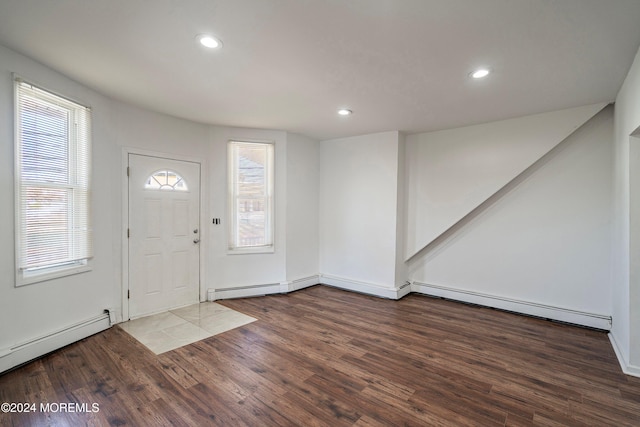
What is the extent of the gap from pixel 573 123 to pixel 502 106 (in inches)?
34.9

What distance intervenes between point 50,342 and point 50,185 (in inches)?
58.3

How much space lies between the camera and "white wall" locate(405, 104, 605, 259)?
3.53m

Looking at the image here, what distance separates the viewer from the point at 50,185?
8.77ft

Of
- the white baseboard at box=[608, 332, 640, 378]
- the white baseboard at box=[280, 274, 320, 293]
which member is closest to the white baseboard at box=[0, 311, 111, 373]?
the white baseboard at box=[280, 274, 320, 293]

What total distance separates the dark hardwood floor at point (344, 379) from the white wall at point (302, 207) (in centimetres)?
156

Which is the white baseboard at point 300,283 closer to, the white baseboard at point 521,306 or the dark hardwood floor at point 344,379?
the dark hardwood floor at point 344,379

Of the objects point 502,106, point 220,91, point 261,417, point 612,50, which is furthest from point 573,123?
point 261,417

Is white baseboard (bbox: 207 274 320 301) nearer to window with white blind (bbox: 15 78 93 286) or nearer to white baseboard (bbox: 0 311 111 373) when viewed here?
white baseboard (bbox: 0 311 111 373)

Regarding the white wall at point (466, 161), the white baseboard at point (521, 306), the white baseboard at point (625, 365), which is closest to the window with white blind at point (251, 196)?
the white wall at point (466, 161)

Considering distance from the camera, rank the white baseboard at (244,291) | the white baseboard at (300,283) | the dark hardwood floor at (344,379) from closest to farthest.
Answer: the dark hardwood floor at (344,379) → the white baseboard at (244,291) → the white baseboard at (300,283)

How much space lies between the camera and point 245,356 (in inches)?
106

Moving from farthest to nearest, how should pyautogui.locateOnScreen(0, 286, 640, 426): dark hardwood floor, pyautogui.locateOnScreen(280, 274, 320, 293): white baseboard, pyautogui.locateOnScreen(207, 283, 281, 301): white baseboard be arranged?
pyautogui.locateOnScreen(280, 274, 320, 293): white baseboard, pyautogui.locateOnScreen(207, 283, 281, 301): white baseboard, pyautogui.locateOnScreen(0, 286, 640, 426): dark hardwood floor

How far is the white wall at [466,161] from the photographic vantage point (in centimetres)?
353

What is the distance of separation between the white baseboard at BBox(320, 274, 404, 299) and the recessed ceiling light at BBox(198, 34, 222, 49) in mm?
3831
